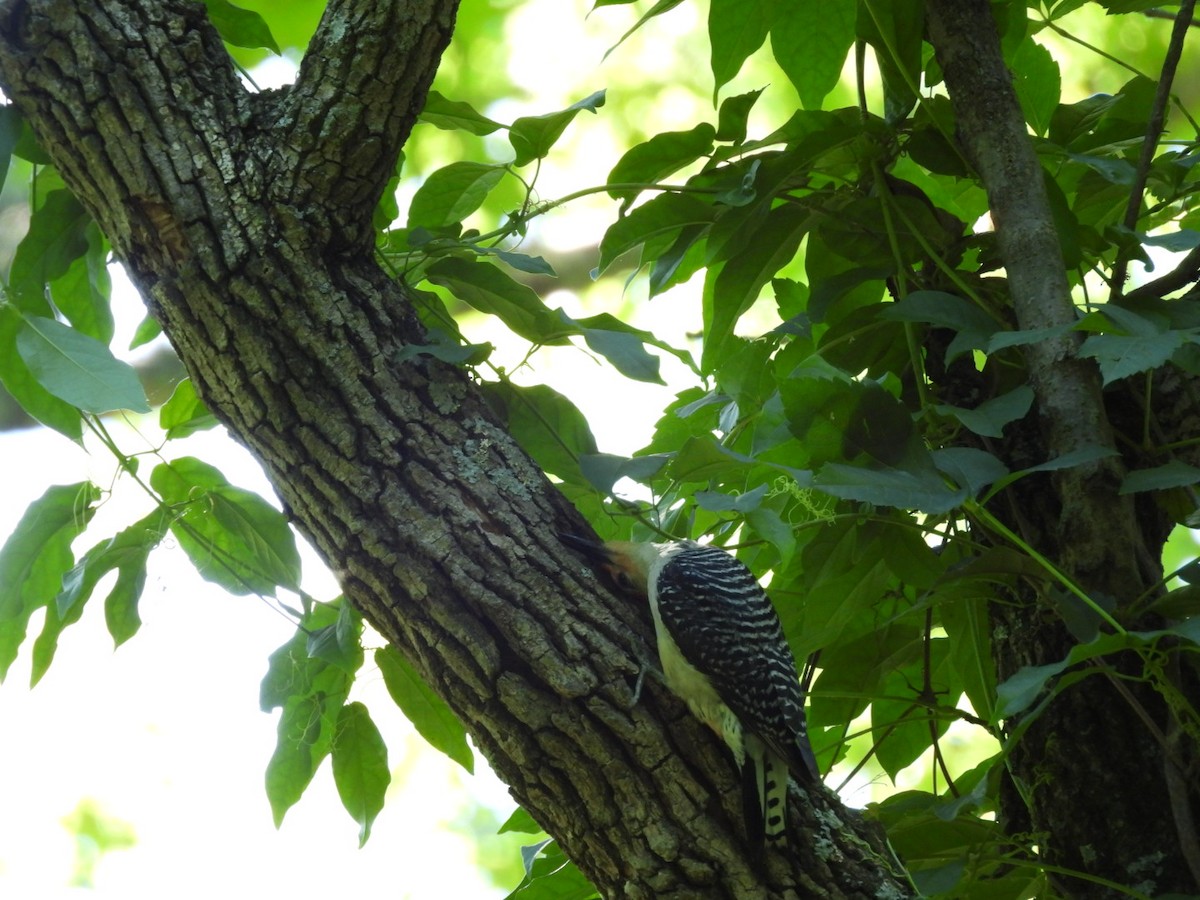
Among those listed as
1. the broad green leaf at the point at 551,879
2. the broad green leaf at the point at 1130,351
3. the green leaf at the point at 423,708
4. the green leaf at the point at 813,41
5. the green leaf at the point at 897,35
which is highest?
the green leaf at the point at 813,41

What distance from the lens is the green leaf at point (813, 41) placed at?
1.78 meters

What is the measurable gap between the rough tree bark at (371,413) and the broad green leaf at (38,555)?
1.20 ft

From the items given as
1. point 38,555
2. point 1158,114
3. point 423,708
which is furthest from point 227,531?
point 1158,114

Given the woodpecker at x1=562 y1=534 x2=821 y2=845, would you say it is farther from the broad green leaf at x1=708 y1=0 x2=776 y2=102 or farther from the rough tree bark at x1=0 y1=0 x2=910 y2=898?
the broad green leaf at x1=708 y1=0 x2=776 y2=102

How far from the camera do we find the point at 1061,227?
166 cm

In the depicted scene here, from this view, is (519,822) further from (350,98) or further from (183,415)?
(350,98)

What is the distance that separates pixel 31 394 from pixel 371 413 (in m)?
0.52

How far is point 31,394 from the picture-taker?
166 centimetres

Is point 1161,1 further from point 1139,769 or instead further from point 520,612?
point 520,612

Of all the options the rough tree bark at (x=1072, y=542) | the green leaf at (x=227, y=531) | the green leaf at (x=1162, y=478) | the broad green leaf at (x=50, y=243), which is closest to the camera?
the green leaf at (x=1162, y=478)

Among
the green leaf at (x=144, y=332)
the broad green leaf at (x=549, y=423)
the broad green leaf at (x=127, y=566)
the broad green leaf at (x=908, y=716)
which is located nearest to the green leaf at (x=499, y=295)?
the broad green leaf at (x=549, y=423)

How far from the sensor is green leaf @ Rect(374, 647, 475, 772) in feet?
6.00

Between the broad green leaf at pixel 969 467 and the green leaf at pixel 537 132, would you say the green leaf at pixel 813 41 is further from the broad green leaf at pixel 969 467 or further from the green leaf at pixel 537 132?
the broad green leaf at pixel 969 467

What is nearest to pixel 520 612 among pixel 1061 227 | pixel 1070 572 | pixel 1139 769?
pixel 1070 572
